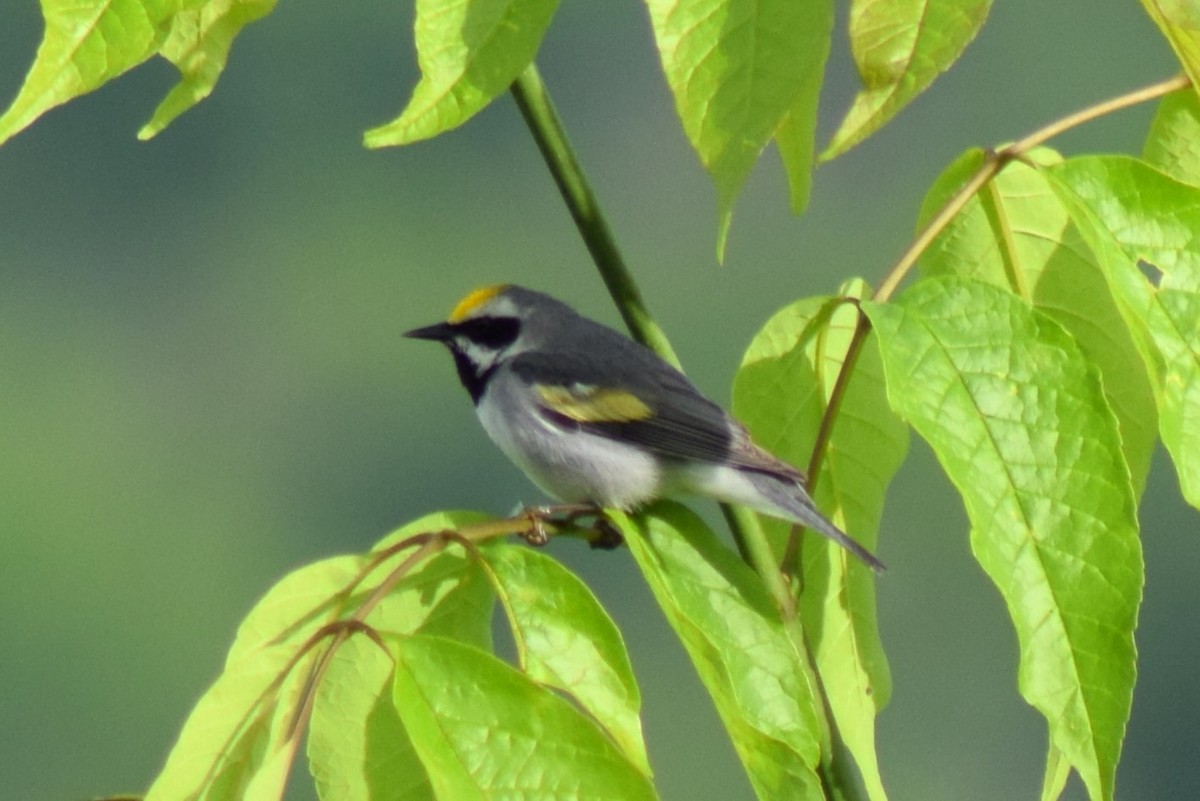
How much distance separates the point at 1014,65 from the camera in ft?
106

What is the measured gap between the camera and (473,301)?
9.16 ft

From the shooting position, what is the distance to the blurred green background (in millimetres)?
23906

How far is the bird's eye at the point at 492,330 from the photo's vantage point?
2.82 m

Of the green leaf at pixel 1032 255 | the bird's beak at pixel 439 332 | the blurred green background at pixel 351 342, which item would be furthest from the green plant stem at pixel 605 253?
the blurred green background at pixel 351 342

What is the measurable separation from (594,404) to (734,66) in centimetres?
157

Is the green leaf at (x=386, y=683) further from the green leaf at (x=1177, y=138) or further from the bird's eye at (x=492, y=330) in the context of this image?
the bird's eye at (x=492, y=330)

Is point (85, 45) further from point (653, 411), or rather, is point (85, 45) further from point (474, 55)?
point (653, 411)

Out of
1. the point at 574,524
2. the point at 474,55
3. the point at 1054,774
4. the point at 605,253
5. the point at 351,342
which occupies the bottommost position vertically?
the point at 351,342

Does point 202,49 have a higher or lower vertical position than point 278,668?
higher

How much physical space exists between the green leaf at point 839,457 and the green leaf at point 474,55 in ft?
0.95

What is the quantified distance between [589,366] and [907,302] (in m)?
1.56

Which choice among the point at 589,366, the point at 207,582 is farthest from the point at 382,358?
the point at 589,366

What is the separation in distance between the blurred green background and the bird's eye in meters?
16.8

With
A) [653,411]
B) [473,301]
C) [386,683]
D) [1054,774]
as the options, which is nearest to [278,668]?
[386,683]
